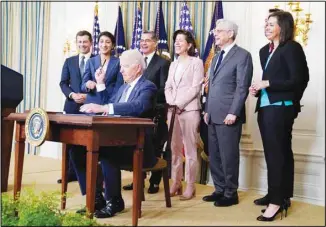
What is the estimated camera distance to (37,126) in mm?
2730

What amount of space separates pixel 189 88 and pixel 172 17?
1.75 m

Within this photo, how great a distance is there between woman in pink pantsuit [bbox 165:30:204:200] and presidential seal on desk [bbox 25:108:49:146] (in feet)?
4.59

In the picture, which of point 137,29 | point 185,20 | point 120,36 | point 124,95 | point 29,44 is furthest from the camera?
point 29,44

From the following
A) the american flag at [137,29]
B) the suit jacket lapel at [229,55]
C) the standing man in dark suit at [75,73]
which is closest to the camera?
the suit jacket lapel at [229,55]

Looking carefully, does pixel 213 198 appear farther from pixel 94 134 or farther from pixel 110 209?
pixel 94 134

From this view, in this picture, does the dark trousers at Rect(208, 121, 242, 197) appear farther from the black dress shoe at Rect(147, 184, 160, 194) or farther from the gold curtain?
the gold curtain

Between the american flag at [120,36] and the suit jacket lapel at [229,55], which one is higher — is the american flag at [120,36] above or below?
above

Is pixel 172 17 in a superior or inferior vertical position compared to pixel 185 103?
superior

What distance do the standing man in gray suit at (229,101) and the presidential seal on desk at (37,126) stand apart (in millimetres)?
1476

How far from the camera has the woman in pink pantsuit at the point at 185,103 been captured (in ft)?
12.4

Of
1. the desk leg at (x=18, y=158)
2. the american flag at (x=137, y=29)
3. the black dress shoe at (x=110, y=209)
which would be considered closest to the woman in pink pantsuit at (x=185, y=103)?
the black dress shoe at (x=110, y=209)

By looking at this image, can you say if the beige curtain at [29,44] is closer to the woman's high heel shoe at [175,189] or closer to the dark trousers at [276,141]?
the woman's high heel shoe at [175,189]

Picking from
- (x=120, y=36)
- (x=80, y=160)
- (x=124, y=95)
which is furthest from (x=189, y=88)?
(x=120, y=36)

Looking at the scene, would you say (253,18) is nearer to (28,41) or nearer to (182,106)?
(182,106)
